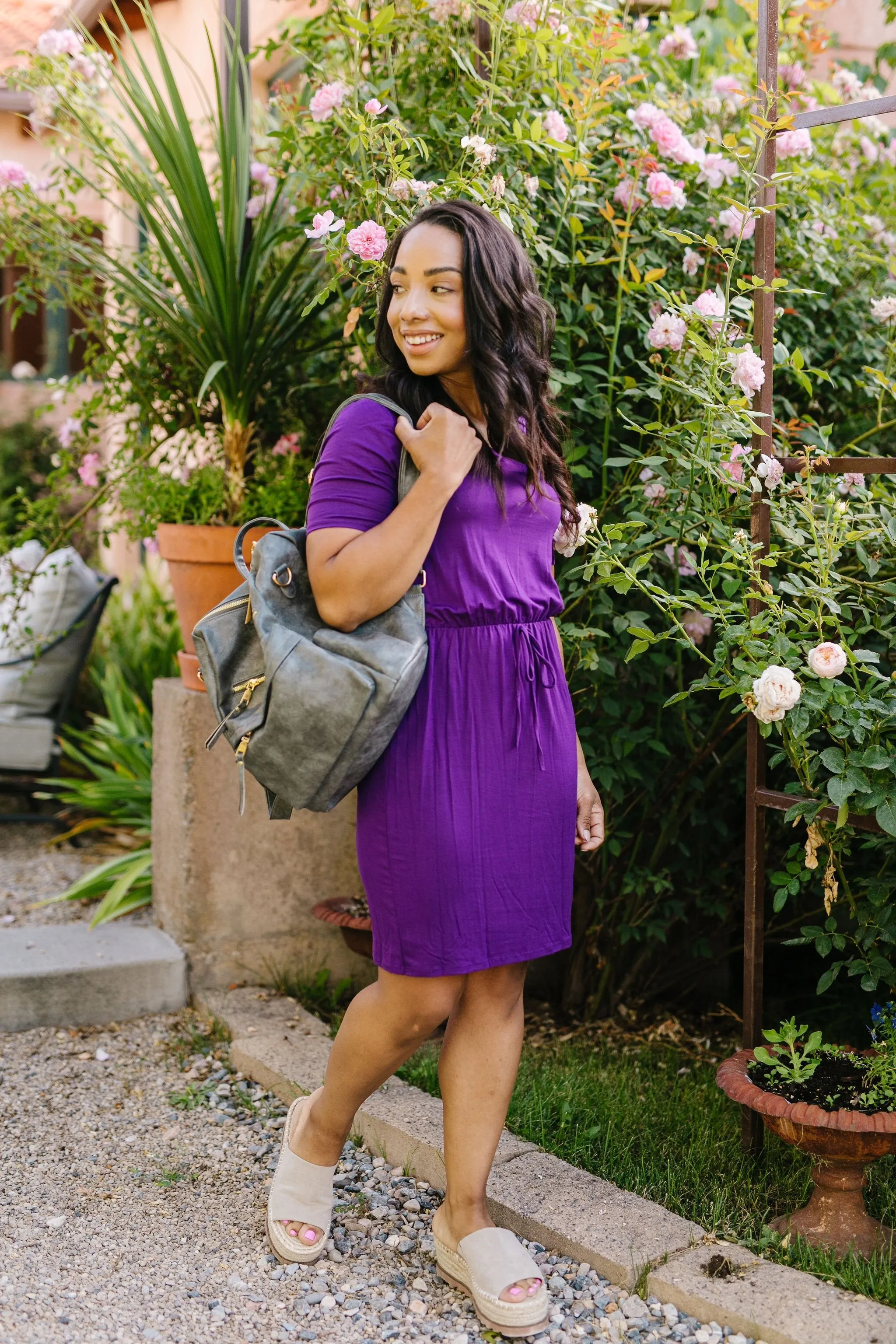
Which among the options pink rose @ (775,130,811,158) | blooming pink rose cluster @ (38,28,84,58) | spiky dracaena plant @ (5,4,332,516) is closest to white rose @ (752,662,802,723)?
pink rose @ (775,130,811,158)

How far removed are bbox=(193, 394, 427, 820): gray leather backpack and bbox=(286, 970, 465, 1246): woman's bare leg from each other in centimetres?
34

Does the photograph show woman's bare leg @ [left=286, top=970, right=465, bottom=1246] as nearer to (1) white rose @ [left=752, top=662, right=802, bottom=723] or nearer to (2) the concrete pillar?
(1) white rose @ [left=752, top=662, right=802, bottom=723]

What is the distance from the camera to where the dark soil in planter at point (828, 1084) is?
2.25 m

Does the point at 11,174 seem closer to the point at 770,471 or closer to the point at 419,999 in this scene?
the point at 770,471

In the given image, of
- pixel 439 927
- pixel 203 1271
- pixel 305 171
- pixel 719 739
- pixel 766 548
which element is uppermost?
pixel 305 171

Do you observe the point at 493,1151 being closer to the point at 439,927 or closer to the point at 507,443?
the point at 439,927

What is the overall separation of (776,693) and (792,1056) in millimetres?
746

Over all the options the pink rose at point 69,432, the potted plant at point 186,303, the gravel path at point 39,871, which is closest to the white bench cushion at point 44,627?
the gravel path at point 39,871

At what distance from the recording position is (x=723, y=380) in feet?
8.60

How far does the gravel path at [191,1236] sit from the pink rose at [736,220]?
1987mm

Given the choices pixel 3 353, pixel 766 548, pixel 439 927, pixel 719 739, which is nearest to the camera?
pixel 439 927

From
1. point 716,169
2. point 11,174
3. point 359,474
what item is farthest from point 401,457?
point 11,174

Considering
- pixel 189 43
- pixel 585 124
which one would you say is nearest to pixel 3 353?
pixel 189 43

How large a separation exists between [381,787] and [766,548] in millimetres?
1017
